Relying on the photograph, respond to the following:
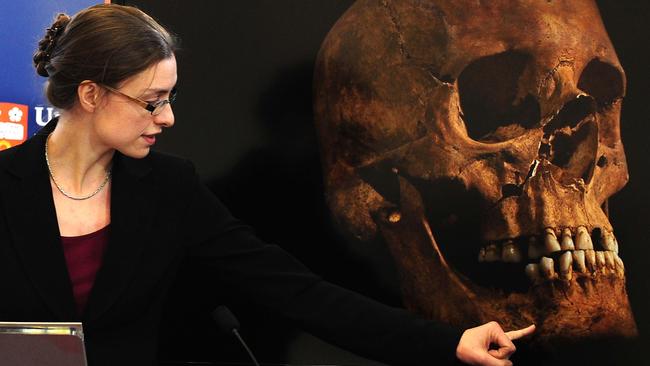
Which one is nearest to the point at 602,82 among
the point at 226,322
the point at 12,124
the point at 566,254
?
the point at 566,254

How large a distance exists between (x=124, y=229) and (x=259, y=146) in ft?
1.80

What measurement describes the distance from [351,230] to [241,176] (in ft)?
1.12

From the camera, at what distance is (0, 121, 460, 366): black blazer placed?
1.60 m

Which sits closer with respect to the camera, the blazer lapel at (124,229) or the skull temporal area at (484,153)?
the blazer lapel at (124,229)

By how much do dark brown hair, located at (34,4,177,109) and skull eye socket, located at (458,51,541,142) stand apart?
771mm

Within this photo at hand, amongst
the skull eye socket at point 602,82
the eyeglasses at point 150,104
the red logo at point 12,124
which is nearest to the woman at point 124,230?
the eyeglasses at point 150,104

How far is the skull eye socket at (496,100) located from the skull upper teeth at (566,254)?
0.27 meters

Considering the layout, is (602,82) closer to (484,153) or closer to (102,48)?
(484,153)

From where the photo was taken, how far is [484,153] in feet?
6.50

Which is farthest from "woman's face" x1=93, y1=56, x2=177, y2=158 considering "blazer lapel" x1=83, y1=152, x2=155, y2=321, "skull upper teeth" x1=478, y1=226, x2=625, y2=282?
"skull upper teeth" x1=478, y1=226, x2=625, y2=282

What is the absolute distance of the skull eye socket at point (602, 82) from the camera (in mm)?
1917

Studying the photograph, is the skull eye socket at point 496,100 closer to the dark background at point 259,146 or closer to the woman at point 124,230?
the dark background at point 259,146

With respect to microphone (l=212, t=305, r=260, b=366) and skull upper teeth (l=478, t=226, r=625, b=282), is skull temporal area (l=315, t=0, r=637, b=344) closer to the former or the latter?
skull upper teeth (l=478, t=226, r=625, b=282)

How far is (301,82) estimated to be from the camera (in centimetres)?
210
